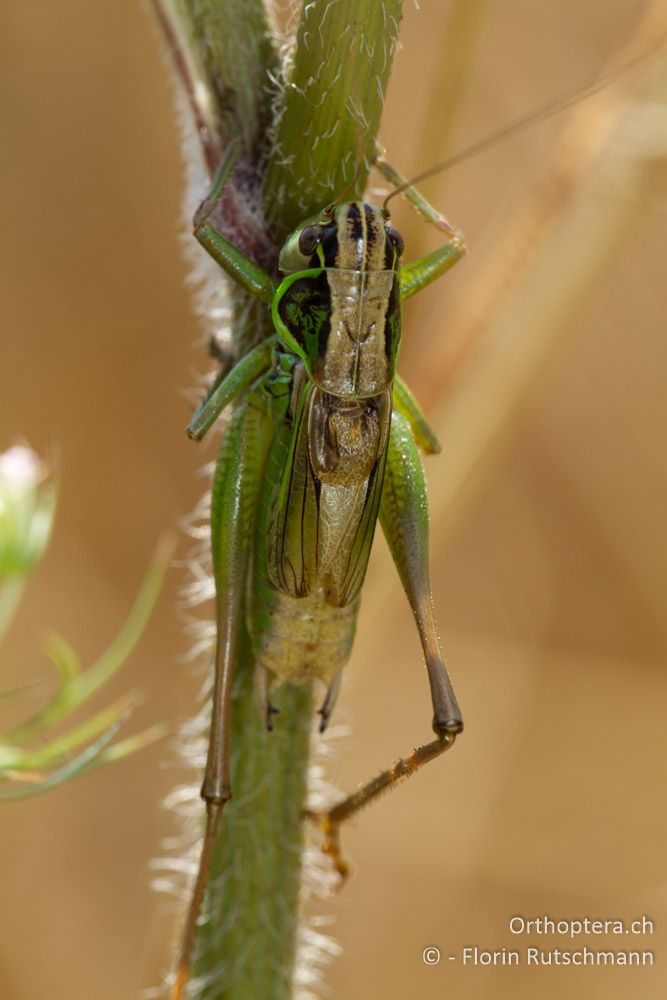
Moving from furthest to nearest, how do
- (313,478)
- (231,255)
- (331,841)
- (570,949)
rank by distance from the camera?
(570,949), (331,841), (313,478), (231,255)

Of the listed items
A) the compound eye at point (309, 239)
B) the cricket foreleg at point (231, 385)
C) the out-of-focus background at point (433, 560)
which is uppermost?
the out-of-focus background at point (433, 560)

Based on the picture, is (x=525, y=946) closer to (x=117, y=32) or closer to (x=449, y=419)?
(x=449, y=419)

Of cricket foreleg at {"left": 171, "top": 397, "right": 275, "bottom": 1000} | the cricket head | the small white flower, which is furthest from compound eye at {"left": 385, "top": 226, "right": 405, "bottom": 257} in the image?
the small white flower

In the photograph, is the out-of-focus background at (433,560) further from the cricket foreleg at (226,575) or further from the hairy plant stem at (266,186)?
the cricket foreleg at (226,575)

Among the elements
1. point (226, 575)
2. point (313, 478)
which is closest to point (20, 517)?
point (226, 575)

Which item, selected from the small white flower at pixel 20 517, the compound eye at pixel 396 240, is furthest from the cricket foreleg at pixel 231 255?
the small white flower at pixel 20 517

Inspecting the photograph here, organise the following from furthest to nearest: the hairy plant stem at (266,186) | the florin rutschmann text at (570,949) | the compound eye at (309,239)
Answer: the florin rutschmann text at (570,949)
the compound eye at (309,239)
the hairy plant stem at (266,186)

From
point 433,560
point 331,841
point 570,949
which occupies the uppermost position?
point 433,560

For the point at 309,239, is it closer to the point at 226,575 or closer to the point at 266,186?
the point at 266,186
